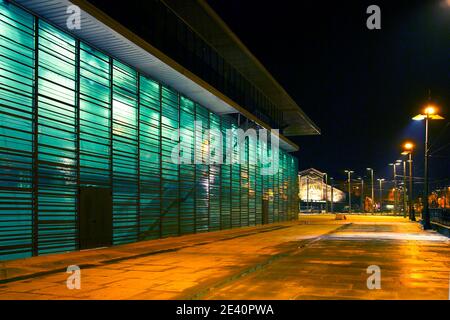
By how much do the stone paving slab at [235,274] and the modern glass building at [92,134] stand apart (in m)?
1.55

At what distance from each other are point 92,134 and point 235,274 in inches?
368

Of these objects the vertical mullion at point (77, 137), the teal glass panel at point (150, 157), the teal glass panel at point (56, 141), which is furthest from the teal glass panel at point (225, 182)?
the teal glass panel at point (56, 141)

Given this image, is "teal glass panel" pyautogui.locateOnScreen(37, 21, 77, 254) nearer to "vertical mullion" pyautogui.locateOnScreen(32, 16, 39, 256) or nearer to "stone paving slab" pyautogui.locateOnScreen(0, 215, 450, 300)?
"vertical mullion" pyautogui.locateOnScreen(32, 16, 39, 256)

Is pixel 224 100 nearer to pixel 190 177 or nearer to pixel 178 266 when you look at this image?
pixel 190 177

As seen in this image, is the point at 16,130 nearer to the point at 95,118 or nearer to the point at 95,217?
the point at 95,118

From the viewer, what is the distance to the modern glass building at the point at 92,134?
14703mm

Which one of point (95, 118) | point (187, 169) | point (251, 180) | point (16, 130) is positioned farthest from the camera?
point (251, 180)

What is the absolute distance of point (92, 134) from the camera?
1831cm

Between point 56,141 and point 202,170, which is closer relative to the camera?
point 56,141

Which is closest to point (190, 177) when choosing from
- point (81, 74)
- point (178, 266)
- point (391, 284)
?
point (81, 74)

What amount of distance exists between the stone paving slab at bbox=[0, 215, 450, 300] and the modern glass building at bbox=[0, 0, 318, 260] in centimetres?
155

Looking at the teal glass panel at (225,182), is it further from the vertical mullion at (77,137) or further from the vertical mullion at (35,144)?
the vertical mullion at (35,144)

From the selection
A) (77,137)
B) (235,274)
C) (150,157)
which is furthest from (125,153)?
(235,274)

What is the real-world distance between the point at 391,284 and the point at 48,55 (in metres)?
12.5
